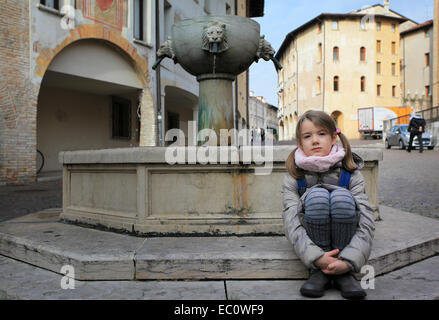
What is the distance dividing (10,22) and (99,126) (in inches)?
263

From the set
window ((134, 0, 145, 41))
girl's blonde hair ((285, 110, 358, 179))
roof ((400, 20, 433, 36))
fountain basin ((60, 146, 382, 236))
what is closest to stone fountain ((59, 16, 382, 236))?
fountain basin ((60, 146, 382, 236))

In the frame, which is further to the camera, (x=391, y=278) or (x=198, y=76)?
(x=198, y=76)

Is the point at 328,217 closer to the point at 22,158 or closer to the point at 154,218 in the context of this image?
the point at 154,218

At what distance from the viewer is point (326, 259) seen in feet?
8.15

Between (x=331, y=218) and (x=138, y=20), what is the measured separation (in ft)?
45.4

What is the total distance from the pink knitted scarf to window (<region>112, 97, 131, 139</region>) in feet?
48.3

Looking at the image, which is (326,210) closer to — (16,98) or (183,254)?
(183,254)

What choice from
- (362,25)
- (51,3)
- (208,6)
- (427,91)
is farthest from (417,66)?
(51,3)

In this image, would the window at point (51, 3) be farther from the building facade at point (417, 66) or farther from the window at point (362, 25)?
the window at point (362, 25)

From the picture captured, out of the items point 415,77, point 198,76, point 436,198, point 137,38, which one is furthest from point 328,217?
point 415,77

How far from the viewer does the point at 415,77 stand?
45750mm

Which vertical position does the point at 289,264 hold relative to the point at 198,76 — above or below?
below

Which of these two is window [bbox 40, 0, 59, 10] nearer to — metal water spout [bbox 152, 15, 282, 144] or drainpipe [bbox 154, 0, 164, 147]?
drainpipe [bbox 154, 0, 164, 147]

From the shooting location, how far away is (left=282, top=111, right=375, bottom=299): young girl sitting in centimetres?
249
